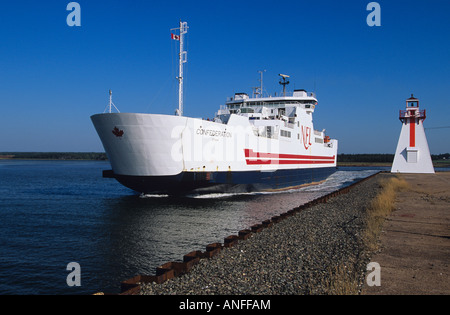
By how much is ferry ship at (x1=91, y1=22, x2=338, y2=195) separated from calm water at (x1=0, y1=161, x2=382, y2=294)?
58.8 inches

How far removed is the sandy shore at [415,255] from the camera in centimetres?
548

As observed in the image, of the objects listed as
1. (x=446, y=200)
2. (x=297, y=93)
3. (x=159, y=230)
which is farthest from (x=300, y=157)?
(x=159, y=230)

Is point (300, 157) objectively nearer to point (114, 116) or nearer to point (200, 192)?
point (200, 192)

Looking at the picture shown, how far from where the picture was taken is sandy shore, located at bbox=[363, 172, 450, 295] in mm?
5480

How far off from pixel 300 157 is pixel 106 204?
1772 centimetres

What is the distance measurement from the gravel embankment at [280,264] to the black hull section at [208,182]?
8.57 m

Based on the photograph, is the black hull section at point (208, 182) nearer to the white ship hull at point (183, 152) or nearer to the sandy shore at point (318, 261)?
the white ship hull at point (183, 152)

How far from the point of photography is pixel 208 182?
63.6 ft

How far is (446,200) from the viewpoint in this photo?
56.6 feet

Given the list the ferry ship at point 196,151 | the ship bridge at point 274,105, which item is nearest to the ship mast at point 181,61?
the ferry ship at point 196,151

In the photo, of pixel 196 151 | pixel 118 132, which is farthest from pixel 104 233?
pixel 196 151

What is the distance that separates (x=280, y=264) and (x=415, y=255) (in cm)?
315
